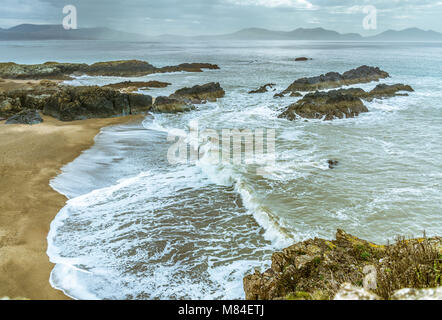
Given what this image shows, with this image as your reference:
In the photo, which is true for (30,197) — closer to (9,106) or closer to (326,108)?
(9,106)

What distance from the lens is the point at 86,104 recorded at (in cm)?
1873

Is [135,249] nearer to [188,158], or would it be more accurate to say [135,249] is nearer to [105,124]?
[188,158]

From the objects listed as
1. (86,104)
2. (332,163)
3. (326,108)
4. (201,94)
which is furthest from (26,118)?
(326,108)

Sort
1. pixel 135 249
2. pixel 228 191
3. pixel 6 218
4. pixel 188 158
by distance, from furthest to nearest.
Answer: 1. pixel 188 158
2. pixel 228 191
3. pixel 6 218
4. pixel 135 249

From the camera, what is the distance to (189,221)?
729 centimetres

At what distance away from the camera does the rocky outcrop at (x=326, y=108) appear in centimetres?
1797

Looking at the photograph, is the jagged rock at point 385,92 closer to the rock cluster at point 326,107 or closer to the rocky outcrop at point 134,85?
the rock cluster at point 326,107

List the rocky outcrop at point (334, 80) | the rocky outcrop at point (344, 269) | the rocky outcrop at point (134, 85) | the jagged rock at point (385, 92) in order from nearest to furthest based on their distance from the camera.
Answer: the rocky outcrop at point (344, 269), the jagged rock at point (385, 92), the rocky outcrop at point (334, 80), the rocky outcrop at point (134, 85)

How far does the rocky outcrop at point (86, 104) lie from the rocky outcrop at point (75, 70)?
2428 cm

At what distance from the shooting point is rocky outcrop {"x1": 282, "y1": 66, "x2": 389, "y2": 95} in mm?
28344

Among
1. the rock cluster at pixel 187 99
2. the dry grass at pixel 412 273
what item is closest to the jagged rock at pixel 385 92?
the rock cluster at pixel 187 99

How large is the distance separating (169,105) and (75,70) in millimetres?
34093
